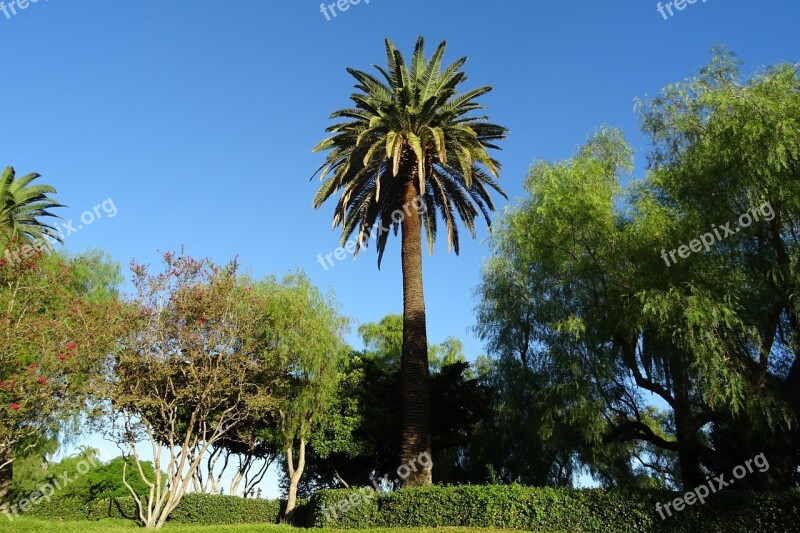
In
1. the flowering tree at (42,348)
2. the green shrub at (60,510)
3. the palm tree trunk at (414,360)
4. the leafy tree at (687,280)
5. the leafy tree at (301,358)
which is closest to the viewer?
the leafy tree at (687,280)

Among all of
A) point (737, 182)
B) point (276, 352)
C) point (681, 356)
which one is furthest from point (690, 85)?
point (276, 352)

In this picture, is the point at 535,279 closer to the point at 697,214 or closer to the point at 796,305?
the point at 697,214

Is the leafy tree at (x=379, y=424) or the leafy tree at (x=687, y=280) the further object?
the leafy tree at (x=379, y=424)

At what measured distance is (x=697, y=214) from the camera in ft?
51.6

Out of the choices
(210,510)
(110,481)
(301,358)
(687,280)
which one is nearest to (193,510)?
(210,510)

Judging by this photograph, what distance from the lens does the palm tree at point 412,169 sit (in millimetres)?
21984

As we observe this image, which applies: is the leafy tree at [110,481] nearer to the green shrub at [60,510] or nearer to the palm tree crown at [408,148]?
the green shrub at [60,510]

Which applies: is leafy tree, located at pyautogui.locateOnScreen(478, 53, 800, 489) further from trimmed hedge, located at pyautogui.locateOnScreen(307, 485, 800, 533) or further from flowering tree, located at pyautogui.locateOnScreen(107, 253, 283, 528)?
flowering tree, located at pyautogui.locateOnScreen(107, 253, 283, 528)

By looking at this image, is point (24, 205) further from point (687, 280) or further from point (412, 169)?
point (687, 280)

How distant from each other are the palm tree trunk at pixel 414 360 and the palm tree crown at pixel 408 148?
4.45ft

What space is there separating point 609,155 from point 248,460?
28562mm

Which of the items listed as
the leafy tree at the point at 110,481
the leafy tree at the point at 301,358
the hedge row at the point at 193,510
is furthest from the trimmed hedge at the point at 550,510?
the leafy tree at the point at 110,481

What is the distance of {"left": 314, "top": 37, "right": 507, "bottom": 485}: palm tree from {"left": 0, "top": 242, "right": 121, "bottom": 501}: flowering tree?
10.2 m

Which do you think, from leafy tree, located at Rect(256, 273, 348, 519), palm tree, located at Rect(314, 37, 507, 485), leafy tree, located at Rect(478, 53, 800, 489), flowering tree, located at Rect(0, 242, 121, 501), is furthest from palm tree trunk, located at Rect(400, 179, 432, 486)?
flowering tree, located at Rect(0, 242, 121, 501)
